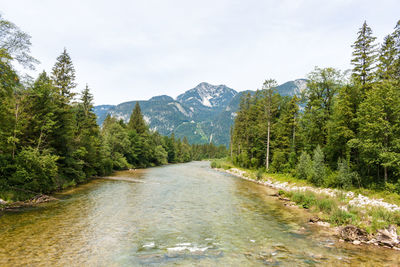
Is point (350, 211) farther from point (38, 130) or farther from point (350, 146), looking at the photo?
point (38, 130)

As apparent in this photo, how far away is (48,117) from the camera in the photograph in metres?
24.1

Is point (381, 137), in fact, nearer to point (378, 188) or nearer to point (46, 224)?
point (378, 188)

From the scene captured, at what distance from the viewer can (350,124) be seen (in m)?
27.0

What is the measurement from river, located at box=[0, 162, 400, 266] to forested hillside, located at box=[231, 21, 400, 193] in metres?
10.5

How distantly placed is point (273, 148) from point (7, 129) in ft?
141

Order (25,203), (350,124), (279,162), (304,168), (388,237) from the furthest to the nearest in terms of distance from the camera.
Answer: (279,162), (304,168), (350,124), (25,203), (388,237)

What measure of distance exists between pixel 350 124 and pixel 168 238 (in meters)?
25.8

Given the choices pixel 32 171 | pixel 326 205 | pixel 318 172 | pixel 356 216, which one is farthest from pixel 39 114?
pixel 318 172

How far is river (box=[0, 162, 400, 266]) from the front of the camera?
951 cm

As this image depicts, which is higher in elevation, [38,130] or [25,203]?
[38,130]

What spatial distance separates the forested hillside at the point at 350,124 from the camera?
2172 centimetres

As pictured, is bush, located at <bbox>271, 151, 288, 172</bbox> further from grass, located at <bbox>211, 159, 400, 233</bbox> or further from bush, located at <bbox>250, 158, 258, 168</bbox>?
grass, located at <bbox>211, 159, 400, 233</bbox>

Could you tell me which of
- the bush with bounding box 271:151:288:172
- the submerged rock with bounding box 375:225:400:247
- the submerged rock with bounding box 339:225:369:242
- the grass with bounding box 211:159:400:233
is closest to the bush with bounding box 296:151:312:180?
the bush with bounding box 271:151:288:172

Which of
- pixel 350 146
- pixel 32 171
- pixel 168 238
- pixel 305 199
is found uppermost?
pixel 350 146
